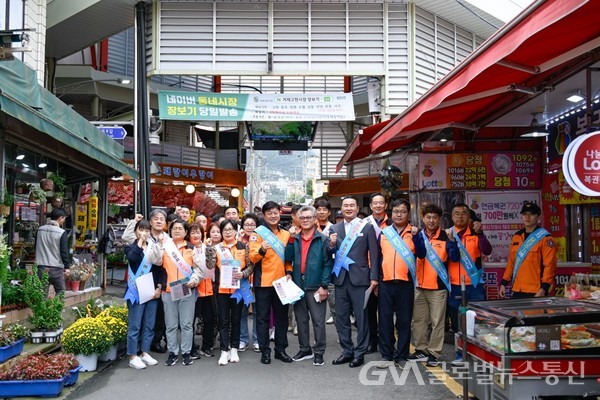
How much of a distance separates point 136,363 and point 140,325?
47 cm

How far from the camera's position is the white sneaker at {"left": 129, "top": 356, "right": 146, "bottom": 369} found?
22.9 feet

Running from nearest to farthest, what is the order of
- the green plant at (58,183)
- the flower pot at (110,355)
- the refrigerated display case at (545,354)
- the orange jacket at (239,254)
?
the refrigerated display case at (545,354) < the flower pot at (110,355) < the orange jacket at (239,254) < the green plant at (58,183)

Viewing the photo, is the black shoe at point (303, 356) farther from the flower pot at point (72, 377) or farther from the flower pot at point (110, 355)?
the flower pot at point (72, 377)

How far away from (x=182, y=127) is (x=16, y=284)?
17.8 metres

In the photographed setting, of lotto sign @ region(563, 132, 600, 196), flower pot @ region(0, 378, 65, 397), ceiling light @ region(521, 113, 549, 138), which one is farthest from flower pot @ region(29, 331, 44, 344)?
ceiling light @ region(521, 113, 549, 138)

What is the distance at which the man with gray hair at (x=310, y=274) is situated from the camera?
7160mm

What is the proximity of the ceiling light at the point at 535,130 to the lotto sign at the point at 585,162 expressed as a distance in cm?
422

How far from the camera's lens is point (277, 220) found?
7.45 metres

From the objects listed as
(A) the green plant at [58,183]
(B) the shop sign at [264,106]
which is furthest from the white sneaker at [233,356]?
(B) the shop sign at [264,106]

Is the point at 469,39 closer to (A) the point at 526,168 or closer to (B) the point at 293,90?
(A) the point at 526,168

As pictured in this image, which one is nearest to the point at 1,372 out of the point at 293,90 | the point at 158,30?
the point at 158,30

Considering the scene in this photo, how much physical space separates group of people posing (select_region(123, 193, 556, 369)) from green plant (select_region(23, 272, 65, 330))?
95 cm

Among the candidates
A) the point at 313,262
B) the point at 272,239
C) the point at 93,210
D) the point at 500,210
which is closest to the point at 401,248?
the point at 313,262

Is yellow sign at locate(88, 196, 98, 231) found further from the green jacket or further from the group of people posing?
the green jacket
